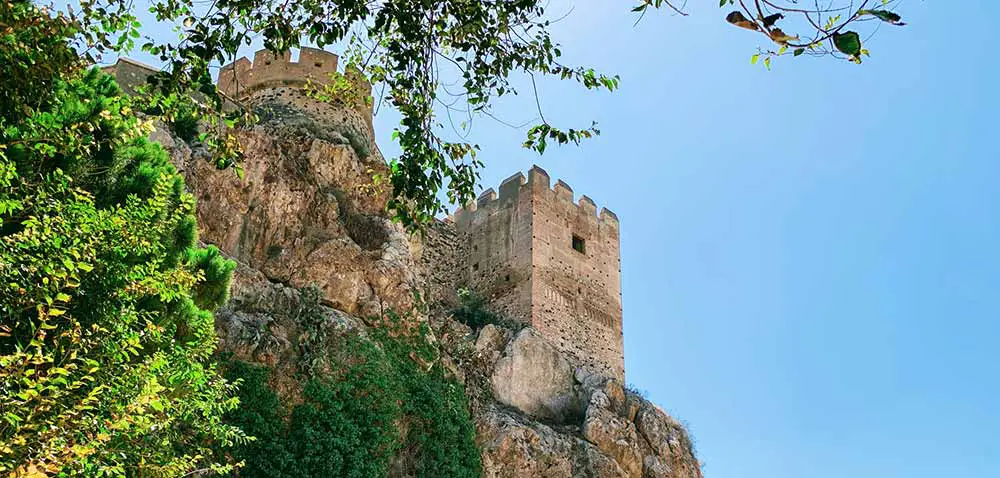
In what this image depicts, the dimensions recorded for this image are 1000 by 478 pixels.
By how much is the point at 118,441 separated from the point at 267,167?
9.56 meters

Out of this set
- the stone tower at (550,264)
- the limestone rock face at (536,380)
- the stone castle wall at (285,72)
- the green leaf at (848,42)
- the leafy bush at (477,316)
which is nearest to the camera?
the green leaf at (848,42)

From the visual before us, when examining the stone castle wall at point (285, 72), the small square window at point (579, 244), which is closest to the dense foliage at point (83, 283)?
the stone castle wall at point (285, 72)

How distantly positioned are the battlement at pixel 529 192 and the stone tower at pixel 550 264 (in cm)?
3

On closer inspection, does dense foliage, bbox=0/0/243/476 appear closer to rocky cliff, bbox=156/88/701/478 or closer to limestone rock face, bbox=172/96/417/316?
rocky cliff, bbox=156/88/701/478

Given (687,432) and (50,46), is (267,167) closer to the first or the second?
(50,46)

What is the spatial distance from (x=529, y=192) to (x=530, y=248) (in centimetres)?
171

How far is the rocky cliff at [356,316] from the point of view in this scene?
1363 cm

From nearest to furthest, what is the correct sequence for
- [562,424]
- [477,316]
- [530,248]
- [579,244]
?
1. [562,424]
2. [477,316]
3. [530,248]
4. [579,244]

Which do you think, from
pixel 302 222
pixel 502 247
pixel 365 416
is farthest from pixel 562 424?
pixel 302 222

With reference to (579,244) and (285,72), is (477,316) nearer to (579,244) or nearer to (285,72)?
(579,244)

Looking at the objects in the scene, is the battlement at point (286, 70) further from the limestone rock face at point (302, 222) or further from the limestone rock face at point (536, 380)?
the limestone rock face at point (536, 380)

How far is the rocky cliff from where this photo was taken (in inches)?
537

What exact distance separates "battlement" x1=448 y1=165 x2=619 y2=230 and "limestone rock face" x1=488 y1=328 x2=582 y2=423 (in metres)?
4.31

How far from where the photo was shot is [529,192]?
73.8 ft
